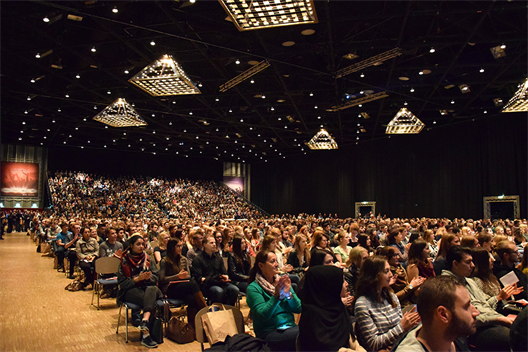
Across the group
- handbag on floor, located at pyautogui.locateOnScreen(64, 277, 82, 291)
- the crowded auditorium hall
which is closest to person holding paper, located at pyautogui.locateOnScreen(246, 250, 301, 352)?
the crowded auditorium hall

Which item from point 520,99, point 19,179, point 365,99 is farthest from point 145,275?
point 19,179

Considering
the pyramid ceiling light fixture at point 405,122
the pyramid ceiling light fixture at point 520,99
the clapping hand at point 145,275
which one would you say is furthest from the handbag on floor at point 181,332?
the pyramid ceiling light fixture at point 405,122

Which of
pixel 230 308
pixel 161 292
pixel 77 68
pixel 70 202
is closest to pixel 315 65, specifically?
pixel 77 68

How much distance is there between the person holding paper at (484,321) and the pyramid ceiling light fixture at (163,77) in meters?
9.04

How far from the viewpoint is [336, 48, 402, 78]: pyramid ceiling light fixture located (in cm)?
1202

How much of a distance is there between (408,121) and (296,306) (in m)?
14.3

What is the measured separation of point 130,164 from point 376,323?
34.1m

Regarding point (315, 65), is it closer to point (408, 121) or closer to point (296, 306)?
point (408, 121)

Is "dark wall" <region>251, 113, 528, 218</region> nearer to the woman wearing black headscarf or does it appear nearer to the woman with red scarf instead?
the woman with red scarf

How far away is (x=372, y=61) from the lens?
1264 centimetres

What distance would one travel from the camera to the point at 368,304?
2785 millimetres

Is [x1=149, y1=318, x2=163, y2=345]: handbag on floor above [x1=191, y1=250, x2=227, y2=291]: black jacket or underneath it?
underneath

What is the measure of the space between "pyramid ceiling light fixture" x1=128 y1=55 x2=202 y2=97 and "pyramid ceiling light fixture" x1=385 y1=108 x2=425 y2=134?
8.32m

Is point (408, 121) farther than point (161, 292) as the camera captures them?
Yes
